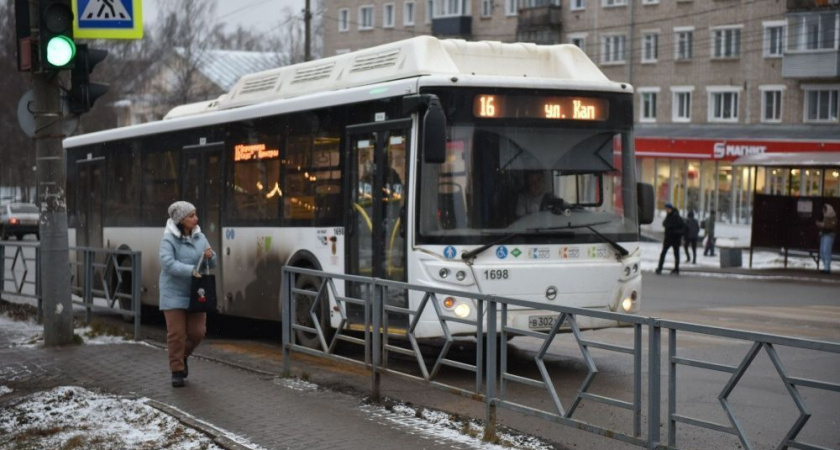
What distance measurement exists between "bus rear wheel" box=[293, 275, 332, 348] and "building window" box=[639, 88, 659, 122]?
→ 52000 millimetres

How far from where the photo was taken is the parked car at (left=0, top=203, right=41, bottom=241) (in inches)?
2163

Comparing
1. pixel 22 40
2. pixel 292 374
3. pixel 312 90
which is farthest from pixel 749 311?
pixel 22 40

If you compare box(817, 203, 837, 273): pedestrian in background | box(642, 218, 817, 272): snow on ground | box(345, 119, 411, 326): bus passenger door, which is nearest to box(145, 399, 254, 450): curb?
box(345, 119, 411, 326): bus passenger door

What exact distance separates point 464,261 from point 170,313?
8.88ft

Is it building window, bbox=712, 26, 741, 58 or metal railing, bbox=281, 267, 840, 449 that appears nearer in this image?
metal railing, bbox=281, 267, 840, 449

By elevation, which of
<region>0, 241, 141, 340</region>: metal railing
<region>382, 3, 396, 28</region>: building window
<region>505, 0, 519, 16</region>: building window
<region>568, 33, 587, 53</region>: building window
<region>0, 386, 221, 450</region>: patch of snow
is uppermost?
<region>382, 3, 396, 28</region>: building window

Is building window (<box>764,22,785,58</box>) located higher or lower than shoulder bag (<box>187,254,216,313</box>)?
higher

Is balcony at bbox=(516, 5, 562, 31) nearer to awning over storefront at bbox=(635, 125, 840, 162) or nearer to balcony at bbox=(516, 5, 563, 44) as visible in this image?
balcony at bbox=(516, 5, 563, 44)

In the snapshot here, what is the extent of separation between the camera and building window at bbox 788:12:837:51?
52312mm

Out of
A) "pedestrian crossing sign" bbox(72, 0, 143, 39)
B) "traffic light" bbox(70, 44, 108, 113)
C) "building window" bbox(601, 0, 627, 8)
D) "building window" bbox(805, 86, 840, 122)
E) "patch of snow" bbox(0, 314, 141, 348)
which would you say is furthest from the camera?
"building window" bbox(601, 0, 627, 8)

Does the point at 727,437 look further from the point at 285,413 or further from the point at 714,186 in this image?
the point at 714,186

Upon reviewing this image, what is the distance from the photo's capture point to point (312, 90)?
14.0m

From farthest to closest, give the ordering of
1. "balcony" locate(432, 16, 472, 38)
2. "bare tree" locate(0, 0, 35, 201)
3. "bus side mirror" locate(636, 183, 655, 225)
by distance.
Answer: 1. "balcony" locate(432, 16, 472, 38)
2. "bare tree" locate(0, 0, 35, 201)
3. "bus side mirror" locate(636, 183, 655, 225)

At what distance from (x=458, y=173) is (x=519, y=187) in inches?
23.3
